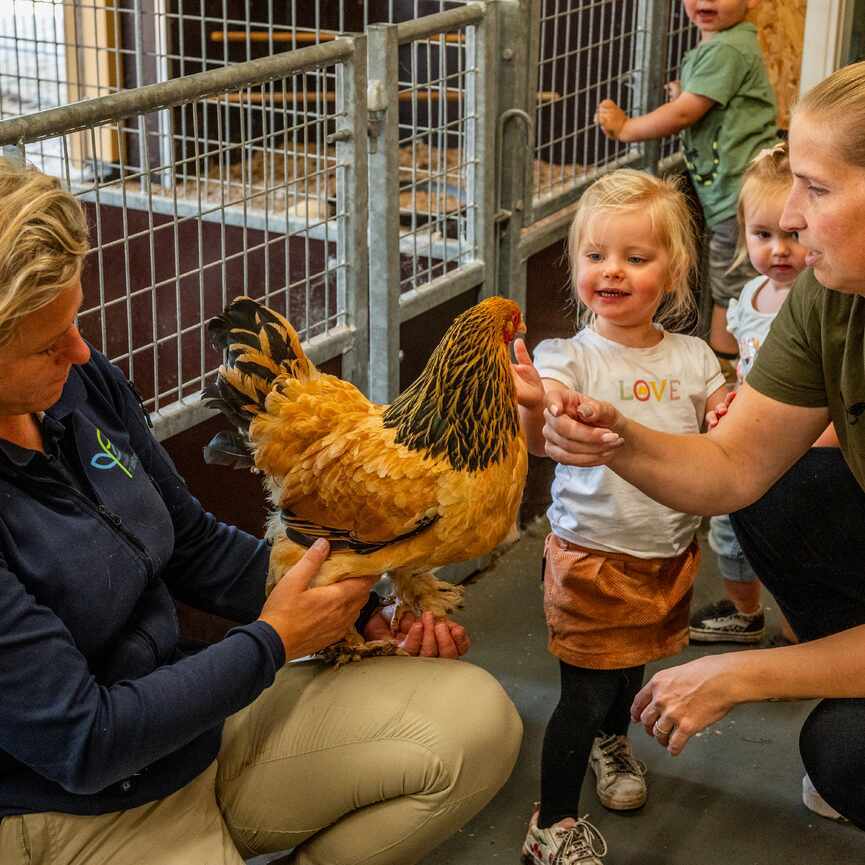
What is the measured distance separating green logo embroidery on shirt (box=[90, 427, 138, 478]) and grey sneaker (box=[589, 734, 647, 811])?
1.12 m

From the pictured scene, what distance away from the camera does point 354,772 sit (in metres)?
1.57

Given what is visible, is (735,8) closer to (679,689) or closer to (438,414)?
(438,414)

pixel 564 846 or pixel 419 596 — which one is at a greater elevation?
pixel 419 596

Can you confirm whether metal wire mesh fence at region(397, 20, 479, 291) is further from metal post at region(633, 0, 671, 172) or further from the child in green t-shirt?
metal post at region(633, 0, 671, 172)

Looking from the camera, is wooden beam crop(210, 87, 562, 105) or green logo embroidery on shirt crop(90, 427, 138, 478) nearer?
green logo embroidery on shirt crop(90, 427, 138, 478)

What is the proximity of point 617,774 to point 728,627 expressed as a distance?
2.14 feet

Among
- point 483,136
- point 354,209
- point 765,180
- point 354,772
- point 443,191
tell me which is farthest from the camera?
point 443,191

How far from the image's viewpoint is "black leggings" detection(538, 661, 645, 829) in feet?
6.57

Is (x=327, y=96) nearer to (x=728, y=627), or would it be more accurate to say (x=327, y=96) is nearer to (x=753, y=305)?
(x=753, y=305)

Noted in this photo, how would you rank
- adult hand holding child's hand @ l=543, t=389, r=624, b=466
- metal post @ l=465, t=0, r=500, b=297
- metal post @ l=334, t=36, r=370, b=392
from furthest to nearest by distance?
metal post @ l=465, t=0, r=500, b=297, metal post @ l=334, t=36, r=370, b=392, adult hand holding child's hand @ l=543, t=389, r=624, b=466

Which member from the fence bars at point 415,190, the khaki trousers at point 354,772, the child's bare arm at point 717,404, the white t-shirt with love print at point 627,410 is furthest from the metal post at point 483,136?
the khaki trousers at point 354,772

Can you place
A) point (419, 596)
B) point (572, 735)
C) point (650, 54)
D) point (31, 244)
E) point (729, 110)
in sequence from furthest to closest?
point (650, 54)
point (729, 110)
point (572, 735)
point (419, 596)
point (31, 244)

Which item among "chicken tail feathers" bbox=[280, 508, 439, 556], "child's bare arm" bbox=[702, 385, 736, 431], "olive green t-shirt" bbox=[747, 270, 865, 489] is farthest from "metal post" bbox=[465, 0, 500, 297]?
"chicken tail feathers" bbox=[280, 508, 439, 556]

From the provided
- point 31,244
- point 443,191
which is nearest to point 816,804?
point 443,191
